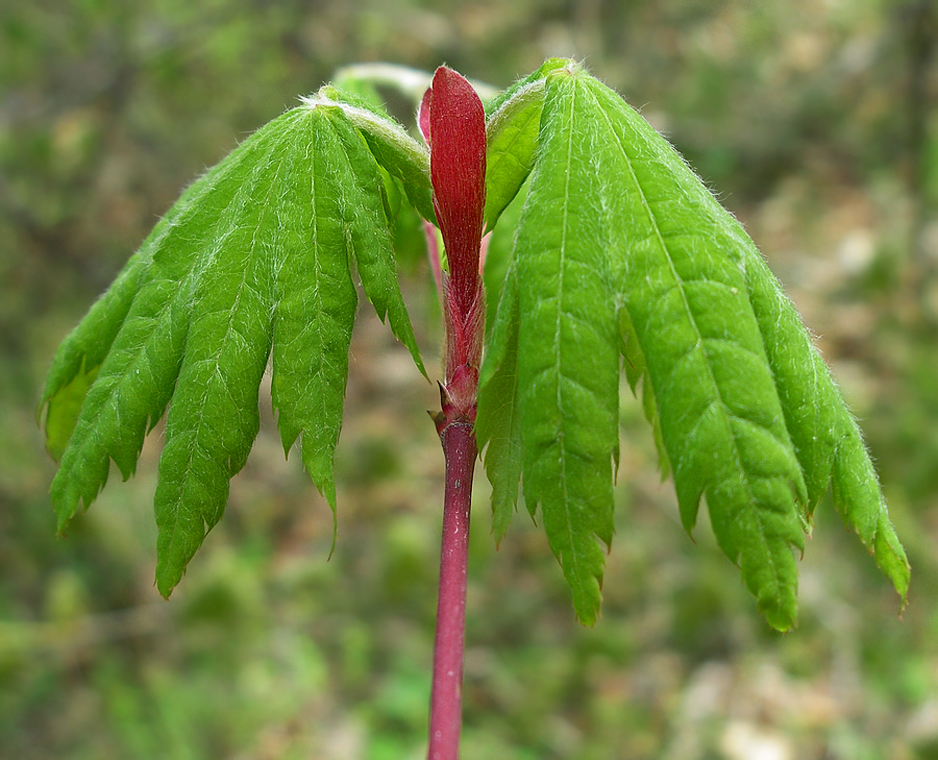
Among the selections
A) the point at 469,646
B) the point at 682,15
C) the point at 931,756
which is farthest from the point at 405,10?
the point at 931,756

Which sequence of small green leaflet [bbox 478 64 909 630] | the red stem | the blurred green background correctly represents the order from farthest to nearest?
1. the blurred green background
2. the red stem
3. small green leaflet [bbox 478 64 909 630]

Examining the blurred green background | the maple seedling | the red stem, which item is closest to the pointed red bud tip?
the maple seedling

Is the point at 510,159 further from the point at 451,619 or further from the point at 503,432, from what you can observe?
the point at 451,619

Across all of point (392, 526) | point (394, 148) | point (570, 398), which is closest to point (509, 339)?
point (570, 398)

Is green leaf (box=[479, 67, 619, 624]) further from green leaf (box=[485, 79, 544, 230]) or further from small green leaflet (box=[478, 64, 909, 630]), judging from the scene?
green leaf (box=[485, 79, 544, 230])

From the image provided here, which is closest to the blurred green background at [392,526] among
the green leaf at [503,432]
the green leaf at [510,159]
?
the green leaf at [510,159]

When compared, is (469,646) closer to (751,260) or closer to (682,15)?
(751,260)
